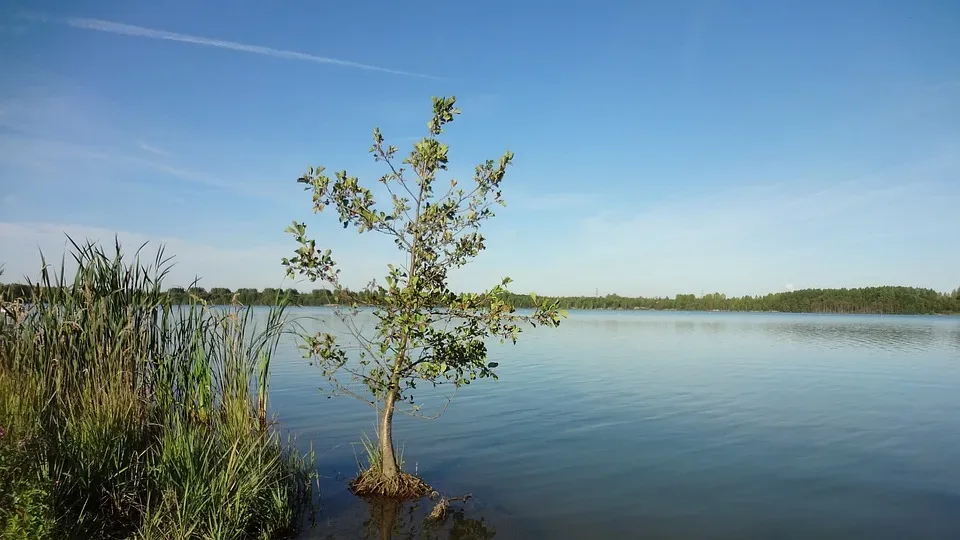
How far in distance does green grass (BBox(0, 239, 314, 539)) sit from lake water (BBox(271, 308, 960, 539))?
1.27m

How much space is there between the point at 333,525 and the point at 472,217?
4.89 metres

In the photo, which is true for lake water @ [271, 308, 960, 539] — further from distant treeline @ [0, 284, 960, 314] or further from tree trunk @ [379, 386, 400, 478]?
distant treeline @ [0, 284, 960, 314]

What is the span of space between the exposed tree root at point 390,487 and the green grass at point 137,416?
860 mm

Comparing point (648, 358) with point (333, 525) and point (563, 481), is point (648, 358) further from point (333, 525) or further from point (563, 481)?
point (333, 525)

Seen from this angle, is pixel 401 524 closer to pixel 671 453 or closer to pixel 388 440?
pixel 388 440

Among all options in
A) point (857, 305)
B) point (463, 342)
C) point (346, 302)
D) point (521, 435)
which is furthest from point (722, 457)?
point (857, 305)

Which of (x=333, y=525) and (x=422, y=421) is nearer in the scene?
(x=333, y=525)

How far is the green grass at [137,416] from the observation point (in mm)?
6062

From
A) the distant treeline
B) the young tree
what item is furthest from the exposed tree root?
the distant treeline

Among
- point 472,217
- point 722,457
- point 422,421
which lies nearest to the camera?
point 472,217

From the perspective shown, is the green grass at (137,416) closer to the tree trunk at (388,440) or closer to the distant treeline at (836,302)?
the tree trunk at (388,440)

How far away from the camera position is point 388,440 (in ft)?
29.7

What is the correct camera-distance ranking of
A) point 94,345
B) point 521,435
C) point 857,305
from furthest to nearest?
1. point 857,305
2. point 521,435
3. point 94,345

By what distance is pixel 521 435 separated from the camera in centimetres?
1389
